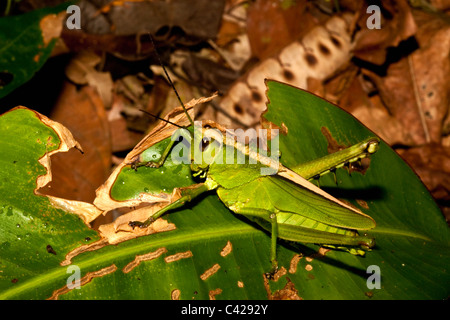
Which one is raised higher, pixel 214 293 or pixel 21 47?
pixel 21 47

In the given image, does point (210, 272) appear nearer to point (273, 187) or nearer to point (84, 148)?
point (273, 187)

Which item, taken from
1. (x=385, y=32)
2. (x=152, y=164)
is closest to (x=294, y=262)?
(x=152, y=164)

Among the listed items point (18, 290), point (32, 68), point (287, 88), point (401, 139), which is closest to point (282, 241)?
point (287, 88)

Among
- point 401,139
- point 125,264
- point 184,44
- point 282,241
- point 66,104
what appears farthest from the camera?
point 184,44

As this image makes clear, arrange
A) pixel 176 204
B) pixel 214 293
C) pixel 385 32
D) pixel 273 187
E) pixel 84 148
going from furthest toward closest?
pixel 385 32 < pixel 84 148 < pixel 273 187 < pixel 176 204 < pixel 214 293

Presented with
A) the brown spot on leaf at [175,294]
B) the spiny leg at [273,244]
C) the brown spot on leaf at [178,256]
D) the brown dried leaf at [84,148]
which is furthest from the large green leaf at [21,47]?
the spiny leg at [273,244]
